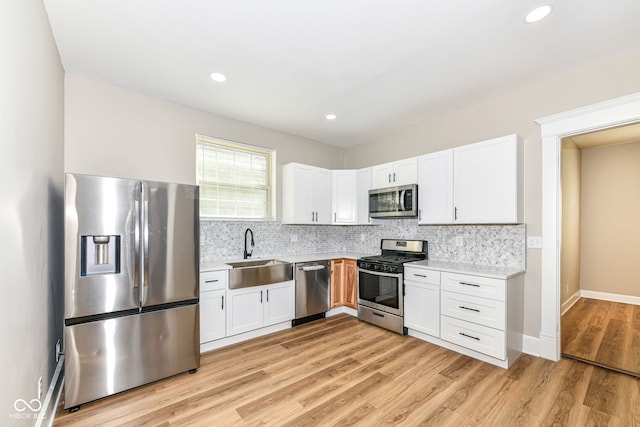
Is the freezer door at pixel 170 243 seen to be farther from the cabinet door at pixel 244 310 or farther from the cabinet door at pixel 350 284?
the cabinet door at pixel 350 284

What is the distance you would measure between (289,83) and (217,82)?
2.35ft

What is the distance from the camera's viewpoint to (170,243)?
251 centimetres

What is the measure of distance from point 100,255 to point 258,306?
1713mm

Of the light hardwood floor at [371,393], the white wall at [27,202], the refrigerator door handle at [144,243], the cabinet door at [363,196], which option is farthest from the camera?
the cabinet door at [363,196]

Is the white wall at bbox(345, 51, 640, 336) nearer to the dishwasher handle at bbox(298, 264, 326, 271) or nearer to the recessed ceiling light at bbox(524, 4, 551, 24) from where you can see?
the recessed ceiling light at bbox(524, 4, 551, 24)

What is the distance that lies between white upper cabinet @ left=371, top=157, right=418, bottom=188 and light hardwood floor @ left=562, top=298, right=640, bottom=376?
2.46m

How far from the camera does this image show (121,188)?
2271 mm

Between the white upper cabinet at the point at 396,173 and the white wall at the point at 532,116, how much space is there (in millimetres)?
391

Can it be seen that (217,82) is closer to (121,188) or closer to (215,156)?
(215,156)

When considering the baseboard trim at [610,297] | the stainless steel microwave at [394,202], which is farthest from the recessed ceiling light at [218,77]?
the baseboard trim at [610,297]

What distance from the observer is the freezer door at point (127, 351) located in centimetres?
212

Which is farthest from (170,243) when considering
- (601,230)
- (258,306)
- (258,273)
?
(601,230)

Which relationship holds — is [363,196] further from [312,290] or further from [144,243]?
[144,243]

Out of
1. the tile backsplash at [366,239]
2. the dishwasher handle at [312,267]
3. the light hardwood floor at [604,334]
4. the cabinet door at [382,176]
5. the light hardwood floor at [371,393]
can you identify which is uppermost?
the cabinet door at [382,176]
